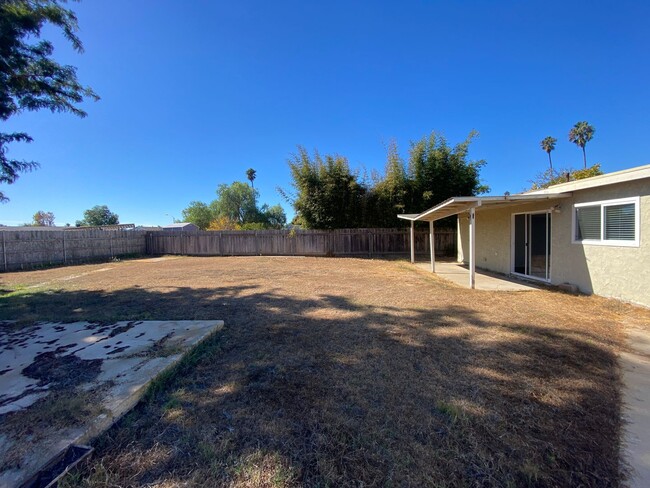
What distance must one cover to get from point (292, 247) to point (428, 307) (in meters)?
11.0

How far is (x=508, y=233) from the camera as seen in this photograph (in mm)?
8961

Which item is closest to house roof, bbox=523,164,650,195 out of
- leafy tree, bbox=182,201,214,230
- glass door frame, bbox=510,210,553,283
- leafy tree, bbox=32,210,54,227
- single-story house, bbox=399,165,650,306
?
single-story house, bbox=399,165,650,306

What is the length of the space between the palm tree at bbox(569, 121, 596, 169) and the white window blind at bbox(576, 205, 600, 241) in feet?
98.7

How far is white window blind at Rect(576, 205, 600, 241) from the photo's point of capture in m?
5.98

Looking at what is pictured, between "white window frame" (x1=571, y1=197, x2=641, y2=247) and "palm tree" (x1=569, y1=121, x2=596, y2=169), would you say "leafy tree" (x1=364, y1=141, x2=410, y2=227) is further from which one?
"palm tree" (x1=569, y1=121, x2=596, y2=169)

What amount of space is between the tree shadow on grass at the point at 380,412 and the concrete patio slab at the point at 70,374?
202 millimetres

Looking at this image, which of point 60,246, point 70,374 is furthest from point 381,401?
point 60,246

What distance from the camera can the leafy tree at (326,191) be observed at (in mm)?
14531

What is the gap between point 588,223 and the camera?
6195mm

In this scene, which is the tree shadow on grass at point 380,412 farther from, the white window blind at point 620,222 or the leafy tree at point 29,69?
the leafy tree at point 29,69

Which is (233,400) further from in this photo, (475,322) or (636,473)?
(475,322)

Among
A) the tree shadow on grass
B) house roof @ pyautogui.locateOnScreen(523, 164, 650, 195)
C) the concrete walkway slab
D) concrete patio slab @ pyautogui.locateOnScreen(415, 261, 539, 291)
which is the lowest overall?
the concrete walkway slab

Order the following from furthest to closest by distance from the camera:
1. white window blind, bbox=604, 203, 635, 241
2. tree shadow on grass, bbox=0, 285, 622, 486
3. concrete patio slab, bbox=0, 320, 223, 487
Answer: white window blind, bbox=604, 203, 635, 241 < concrete patio slab, bbox=0, 320, 223, 487 < tree shadow on grass, bbox=0, 285, 622, 486

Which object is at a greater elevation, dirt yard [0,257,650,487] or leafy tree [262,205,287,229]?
leafy tree [262,205,287,229]
